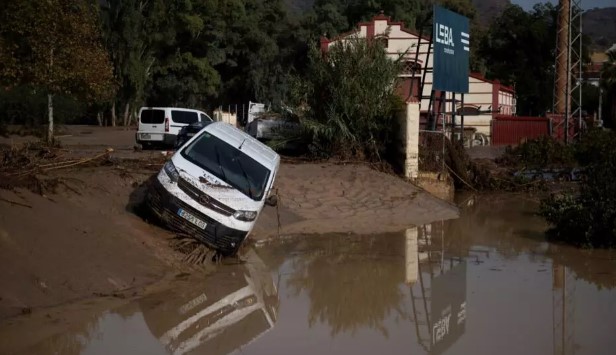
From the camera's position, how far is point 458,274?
41.7 feet

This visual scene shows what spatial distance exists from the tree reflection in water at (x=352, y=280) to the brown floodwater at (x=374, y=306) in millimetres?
20

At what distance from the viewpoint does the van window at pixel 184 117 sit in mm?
31750

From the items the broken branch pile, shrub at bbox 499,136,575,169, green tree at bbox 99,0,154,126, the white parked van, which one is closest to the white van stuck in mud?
the broken branch pile

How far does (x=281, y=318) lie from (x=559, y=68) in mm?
41262

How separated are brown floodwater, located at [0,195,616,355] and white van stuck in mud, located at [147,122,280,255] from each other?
0.77 metres

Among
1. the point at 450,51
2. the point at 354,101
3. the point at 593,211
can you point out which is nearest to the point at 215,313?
the point at 593,211

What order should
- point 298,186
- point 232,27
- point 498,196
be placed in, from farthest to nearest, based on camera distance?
point 232,27
point 498,196
point 298,186

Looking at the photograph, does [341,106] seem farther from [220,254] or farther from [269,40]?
[269,40]

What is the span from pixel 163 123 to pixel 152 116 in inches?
26.3

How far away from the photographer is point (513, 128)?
47875 mm

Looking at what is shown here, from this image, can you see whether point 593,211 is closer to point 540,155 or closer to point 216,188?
point 216,188

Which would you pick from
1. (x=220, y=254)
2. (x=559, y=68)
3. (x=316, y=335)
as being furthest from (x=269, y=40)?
(x=316, y=335)

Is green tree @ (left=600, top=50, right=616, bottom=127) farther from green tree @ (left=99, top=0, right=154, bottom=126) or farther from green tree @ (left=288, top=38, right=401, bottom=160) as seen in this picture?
green tree @ (left=288, top=38, right=401, bottom=160)

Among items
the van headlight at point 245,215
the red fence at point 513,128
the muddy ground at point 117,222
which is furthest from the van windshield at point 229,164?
the red fence at point 513,128
